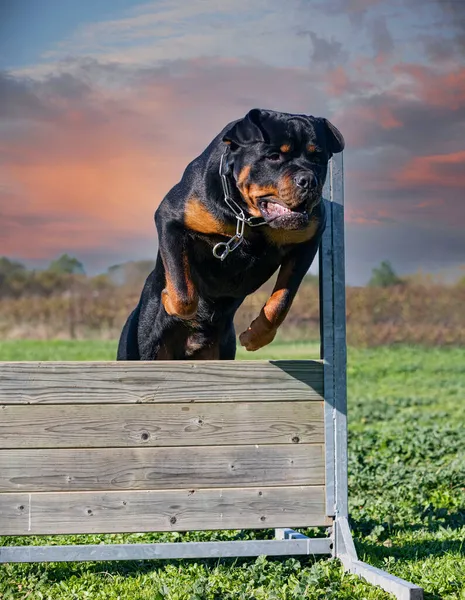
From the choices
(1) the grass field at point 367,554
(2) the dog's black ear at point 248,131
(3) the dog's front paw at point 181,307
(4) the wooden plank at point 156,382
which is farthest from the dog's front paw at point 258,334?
(1) the grass field at point 367,554

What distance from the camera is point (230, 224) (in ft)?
13.9

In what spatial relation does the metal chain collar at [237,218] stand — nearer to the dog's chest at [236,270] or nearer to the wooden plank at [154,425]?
the dog's chest at [236,270]

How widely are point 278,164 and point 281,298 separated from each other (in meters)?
0.66

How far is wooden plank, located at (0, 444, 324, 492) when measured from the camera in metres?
3.99

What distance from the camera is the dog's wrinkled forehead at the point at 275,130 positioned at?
159 inches

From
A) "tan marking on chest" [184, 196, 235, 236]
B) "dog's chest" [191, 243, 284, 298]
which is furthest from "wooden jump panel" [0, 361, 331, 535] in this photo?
"tan marking on chest" [184, 196, 235, 236]

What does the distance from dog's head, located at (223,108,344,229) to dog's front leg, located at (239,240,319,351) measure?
302 millimetres

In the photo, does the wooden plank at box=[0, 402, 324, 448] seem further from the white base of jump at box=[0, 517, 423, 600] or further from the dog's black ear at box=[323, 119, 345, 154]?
the dog's black ear at box=[323, 119, 345, 154]

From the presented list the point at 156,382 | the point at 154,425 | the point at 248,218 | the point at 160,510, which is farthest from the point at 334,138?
the point at 160,510

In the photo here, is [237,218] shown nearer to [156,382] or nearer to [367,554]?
[156,382]

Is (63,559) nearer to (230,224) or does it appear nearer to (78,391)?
(78,391)

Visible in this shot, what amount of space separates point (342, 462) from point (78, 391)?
1.33m

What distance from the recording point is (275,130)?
4039 millimetres

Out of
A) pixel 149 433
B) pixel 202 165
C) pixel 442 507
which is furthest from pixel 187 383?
pixel 442 507
